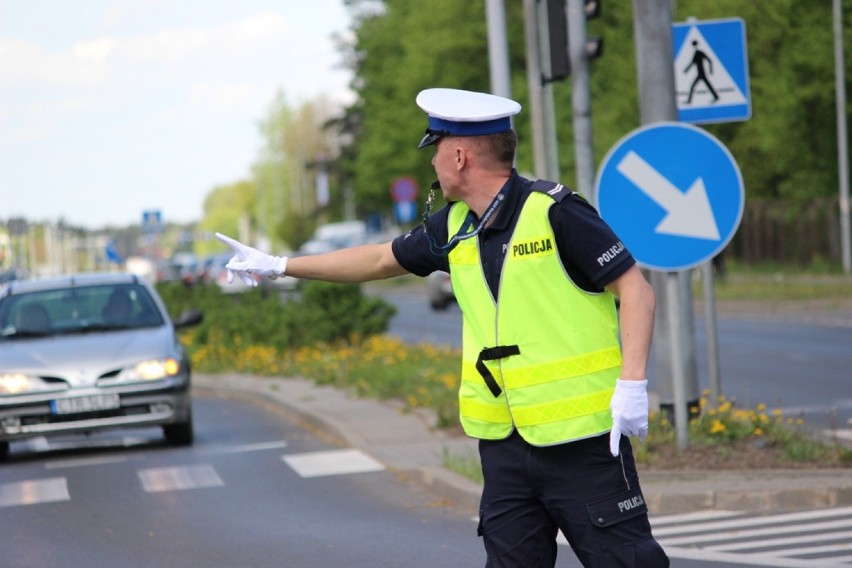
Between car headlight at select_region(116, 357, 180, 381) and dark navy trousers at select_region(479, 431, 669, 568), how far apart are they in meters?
9.48

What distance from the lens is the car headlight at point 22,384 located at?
13922mm

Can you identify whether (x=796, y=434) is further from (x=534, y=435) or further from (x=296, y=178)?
(x=296, y=178)

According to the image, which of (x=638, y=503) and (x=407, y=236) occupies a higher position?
(x=407, y=236)

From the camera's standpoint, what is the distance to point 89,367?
14.1 metres

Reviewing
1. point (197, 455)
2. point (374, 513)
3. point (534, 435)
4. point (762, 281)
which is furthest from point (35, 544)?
point (762, 281)

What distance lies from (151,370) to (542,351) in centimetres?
978

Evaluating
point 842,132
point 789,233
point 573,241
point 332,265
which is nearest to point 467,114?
point 573,241

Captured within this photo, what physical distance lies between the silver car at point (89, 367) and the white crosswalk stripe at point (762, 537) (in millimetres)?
5912

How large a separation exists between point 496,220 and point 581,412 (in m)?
0.61

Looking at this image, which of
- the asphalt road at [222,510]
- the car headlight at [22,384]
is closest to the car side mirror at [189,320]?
the asphalt road at [222,510]

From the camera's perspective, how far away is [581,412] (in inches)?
191

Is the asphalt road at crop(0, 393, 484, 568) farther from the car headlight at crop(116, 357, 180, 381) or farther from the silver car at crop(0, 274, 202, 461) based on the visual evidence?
the car headlight at crop(116, 357, 180, 381)

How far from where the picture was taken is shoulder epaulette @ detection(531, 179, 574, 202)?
4.91m

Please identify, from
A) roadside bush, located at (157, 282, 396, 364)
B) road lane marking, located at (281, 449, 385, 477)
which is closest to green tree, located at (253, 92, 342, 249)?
roadside bush, located at (157, 282, 396, 364)
